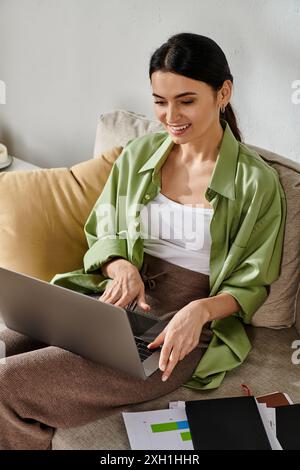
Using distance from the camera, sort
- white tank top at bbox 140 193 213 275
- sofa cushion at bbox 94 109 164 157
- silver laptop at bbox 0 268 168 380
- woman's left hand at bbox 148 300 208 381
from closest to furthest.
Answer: silver laptop at bbox 0 268 168 380
woman's left hand at bbox 148 300 208 381
white tank top at bbox 140 193 213 275
sofa cushion at bbox 94 109 164 157

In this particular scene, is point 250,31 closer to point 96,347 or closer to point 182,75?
point 182,75

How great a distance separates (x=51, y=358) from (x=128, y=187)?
511 mm

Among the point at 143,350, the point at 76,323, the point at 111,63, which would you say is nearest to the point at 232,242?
the point at 143,350

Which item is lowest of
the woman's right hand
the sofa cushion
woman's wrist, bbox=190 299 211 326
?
the woman's right hand

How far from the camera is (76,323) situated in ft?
4.66

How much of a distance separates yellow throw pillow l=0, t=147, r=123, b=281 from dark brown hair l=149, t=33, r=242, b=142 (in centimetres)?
45

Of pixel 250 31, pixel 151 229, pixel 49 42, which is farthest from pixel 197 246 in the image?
pixel 49 42

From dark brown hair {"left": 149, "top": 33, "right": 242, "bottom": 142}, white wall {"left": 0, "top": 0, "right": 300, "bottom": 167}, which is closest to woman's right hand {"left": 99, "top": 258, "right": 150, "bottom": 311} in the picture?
dark brown hair {"left": 149, "top": 33, "right": 242, "bottom": 142}

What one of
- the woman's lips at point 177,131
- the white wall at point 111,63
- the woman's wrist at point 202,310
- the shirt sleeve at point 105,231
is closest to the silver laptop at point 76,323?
the woman's wrist at point 202,310

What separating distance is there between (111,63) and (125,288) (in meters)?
1.03

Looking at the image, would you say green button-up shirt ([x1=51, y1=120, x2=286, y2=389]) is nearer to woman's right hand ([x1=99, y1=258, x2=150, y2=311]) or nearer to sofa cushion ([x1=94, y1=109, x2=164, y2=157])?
woman's right hand ([x1=99, y1=258, x2=150, y2=311])

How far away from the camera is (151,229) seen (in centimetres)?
176

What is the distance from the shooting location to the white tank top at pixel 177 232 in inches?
66.6

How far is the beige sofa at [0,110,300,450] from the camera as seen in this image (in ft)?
5.20
